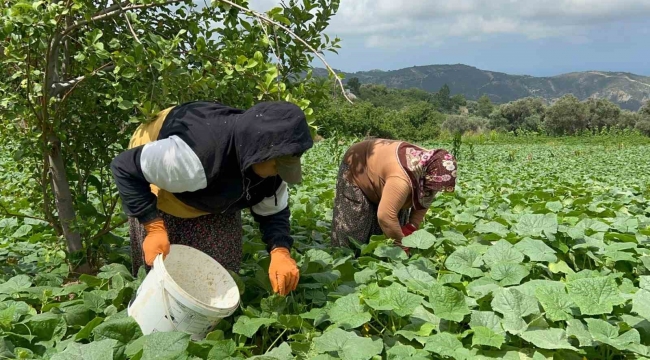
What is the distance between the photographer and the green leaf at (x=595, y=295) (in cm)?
192

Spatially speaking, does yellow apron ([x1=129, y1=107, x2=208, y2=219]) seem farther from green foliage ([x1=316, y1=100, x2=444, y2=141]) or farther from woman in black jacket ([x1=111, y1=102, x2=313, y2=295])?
green foliage ([x1=316, y1=100, x2=444, y2=141])

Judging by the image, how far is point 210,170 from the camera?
84.0 inches

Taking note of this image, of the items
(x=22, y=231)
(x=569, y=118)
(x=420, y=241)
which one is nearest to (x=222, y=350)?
(x=420, y=241)

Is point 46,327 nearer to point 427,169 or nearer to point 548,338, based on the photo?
point 548,338

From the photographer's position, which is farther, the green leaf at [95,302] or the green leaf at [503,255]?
the green leaf at [503,255]

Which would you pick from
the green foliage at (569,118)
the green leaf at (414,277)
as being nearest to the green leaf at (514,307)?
the green leaf at (414,277)

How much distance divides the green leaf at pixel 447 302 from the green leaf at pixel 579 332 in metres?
0.35

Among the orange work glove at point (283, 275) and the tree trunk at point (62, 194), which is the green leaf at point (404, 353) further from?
the tree trunk at point (62, 194)

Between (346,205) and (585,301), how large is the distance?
5.68ft

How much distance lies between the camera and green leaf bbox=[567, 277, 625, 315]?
1.92 m

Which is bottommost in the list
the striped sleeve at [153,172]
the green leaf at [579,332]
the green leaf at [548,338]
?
the green leaf at [548,338]

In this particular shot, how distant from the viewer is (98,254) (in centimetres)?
321

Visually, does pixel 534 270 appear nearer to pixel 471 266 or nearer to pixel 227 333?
pixel 471 266

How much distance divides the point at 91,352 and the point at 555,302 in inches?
62.8
